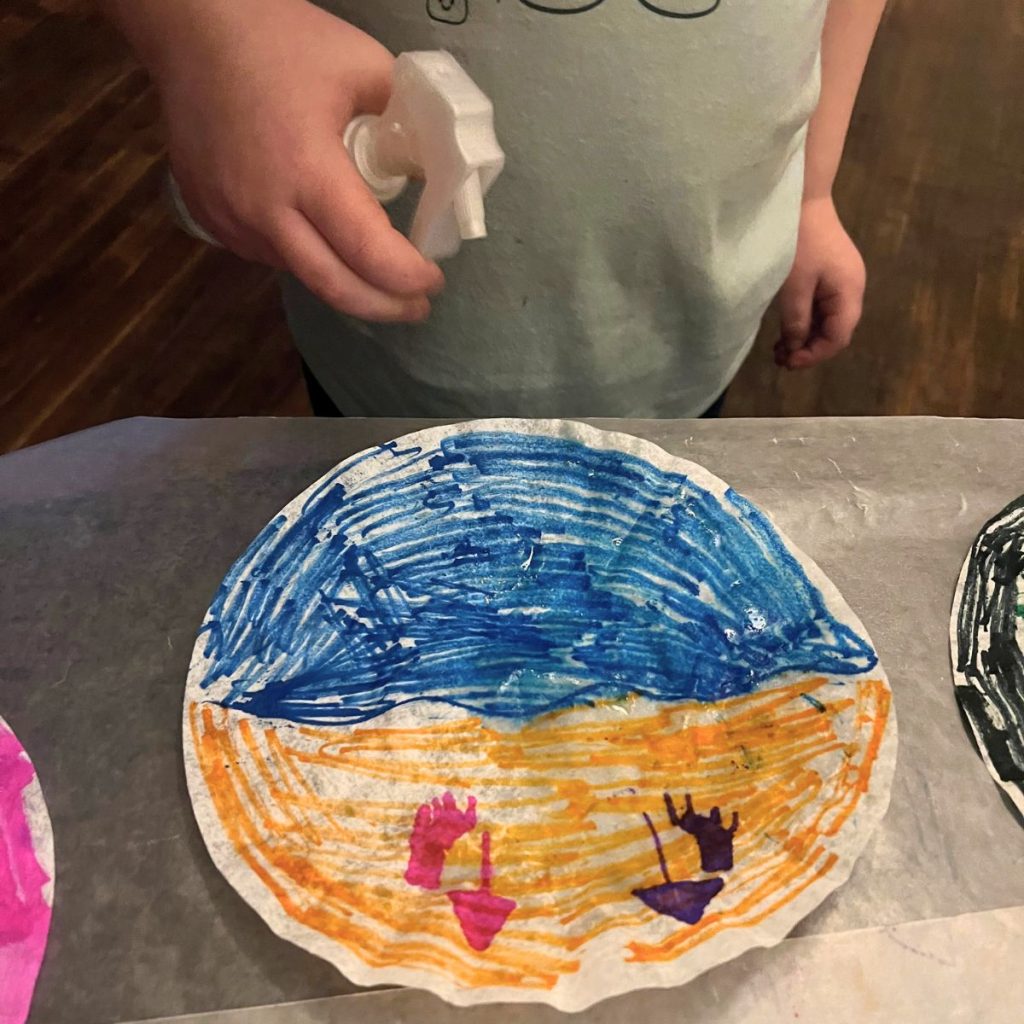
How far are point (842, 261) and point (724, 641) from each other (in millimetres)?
281

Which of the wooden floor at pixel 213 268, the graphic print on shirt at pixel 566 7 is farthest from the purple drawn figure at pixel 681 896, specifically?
the wooden floor at pixel 213 268

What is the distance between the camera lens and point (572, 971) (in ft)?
1.03

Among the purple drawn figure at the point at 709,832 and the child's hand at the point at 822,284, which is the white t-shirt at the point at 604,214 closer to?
the child's hand at the point at 822,284

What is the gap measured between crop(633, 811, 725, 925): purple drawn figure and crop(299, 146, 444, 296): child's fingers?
0.83ft

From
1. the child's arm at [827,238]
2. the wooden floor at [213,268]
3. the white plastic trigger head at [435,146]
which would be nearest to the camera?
the white plastic trigger head at [435,146]

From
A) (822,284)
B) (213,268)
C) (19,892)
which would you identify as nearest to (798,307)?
(822,284)

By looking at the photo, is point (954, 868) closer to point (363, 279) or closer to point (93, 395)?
point (363, 279)

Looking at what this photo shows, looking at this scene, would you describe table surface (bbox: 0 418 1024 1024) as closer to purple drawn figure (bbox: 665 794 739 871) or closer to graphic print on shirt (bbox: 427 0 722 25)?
purple drawn figure (bbox: 665 794 739 871)

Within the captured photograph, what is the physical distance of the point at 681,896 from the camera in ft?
1.10

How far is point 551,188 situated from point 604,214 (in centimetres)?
3

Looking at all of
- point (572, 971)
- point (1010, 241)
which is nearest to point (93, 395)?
point (572, 971)

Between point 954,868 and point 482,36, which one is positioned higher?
point 482,36

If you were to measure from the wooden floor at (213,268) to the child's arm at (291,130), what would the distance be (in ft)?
2.30

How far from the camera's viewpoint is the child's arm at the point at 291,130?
12.8 inches
